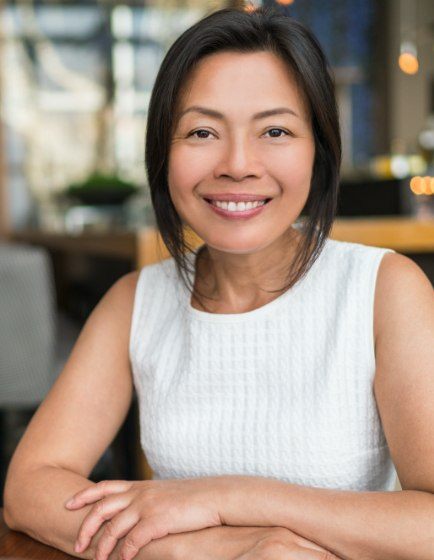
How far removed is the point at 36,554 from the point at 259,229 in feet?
1.48

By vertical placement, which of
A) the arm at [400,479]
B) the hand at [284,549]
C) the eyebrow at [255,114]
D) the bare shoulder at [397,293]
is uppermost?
the eyebrow at [255,114]

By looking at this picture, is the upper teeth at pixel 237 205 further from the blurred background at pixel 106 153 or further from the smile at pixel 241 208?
the blurred background at pixel 106 153

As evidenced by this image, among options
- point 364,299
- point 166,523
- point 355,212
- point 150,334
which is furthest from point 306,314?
point 355,212

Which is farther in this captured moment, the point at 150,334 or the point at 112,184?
the point at 112,184

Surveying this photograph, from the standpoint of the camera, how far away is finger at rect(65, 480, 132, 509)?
3.22 ft

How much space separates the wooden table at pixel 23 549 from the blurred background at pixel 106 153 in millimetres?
733

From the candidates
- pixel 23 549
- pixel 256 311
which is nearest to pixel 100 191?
pixel 256 311

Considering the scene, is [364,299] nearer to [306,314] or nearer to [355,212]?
[306,314]

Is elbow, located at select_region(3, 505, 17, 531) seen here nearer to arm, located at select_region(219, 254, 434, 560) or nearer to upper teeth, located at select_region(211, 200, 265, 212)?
arm, located at select_region(219, 254, 434, 560)

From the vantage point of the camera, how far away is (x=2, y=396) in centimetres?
215

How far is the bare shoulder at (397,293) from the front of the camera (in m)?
1.00

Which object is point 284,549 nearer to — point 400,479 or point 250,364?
point 400,479

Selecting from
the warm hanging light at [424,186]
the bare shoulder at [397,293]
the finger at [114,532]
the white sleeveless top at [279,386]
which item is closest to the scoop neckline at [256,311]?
the white sleeveless top at [279,386]

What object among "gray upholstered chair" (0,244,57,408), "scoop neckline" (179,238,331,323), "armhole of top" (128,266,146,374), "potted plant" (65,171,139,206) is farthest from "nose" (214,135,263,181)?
"potted plant" (65,171,139,206)
